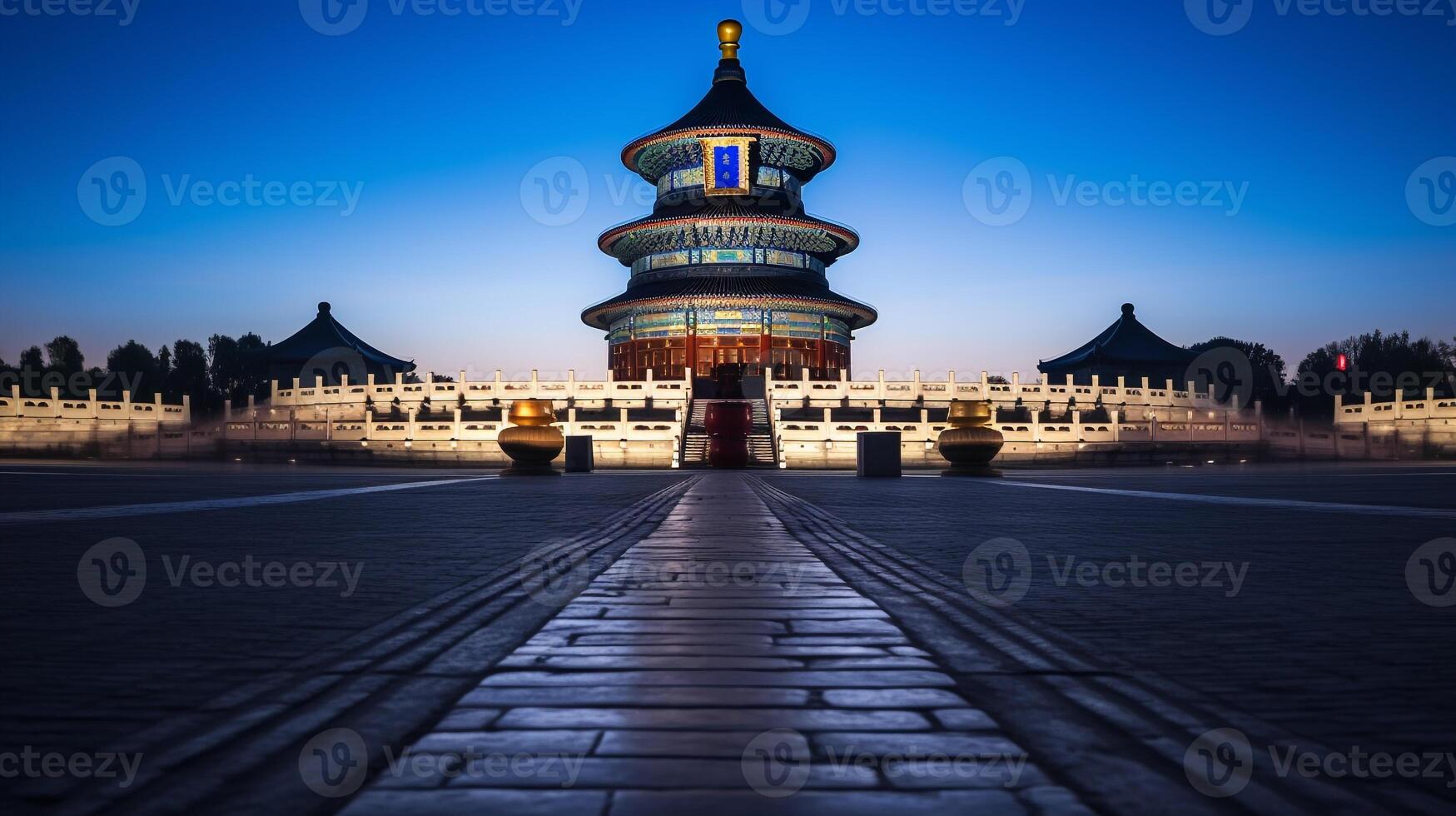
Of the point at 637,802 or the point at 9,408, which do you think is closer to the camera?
the point at 637,802

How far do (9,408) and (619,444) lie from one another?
24932mm

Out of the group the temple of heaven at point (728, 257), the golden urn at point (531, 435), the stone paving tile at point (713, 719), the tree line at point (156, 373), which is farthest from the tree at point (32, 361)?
the stone paving tile at point (713, 719)

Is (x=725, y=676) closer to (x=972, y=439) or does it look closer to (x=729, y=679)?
(x=729, y=679)

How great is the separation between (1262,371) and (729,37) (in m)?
57.6

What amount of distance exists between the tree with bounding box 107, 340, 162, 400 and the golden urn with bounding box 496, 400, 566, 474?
64.0 m

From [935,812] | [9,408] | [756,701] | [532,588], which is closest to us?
[935,812]

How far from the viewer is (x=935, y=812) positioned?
1.85 meters

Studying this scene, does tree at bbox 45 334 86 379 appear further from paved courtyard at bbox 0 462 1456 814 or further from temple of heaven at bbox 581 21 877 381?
paved courtyard at bbox 0 462 1456 814

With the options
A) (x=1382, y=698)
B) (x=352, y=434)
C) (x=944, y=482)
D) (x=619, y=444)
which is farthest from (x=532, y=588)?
(x=352, y=434)

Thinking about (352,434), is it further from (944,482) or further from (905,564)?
(905,564)

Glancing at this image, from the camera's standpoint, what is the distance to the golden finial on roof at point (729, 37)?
53.8 meters

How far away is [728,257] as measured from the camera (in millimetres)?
48250

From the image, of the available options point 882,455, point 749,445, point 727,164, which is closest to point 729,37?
point 727,164

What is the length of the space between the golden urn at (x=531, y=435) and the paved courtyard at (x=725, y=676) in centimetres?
1306
